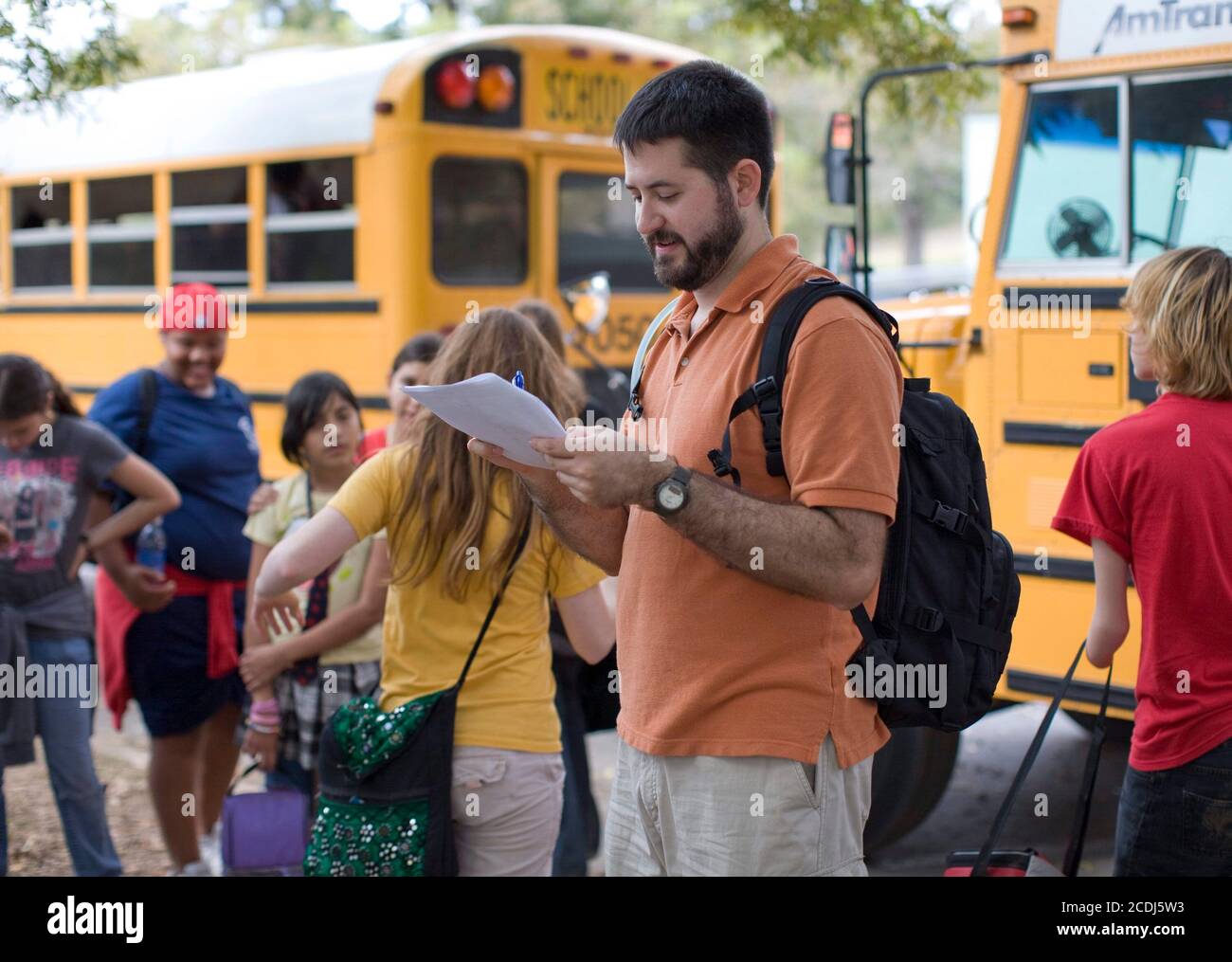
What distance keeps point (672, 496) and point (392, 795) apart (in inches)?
46.5

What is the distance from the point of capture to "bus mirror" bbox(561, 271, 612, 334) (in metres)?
6.77

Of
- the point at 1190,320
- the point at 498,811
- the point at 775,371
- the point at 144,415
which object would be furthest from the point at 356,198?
the point at 775,371

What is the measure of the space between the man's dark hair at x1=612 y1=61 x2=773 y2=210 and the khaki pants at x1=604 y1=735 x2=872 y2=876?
799 millimetres

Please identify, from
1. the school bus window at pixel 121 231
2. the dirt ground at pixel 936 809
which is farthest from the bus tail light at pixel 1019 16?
the school bus window at pixel 121 231

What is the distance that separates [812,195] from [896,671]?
27397 mm

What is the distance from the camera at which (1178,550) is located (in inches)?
98.6

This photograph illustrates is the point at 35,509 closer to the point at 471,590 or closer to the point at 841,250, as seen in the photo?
the point at 471,590

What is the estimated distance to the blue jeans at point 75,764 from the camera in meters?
3.98

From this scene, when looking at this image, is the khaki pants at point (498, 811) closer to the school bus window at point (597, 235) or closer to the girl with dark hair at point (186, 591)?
the girl with dark hair at point (186, 591)

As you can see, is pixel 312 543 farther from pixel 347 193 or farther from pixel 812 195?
pixel 812 195

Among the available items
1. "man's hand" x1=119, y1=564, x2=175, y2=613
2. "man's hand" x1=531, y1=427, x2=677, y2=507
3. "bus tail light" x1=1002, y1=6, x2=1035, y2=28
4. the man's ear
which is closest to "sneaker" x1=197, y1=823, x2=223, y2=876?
"man's hand" x1=119, y1=564, x2=175, y2=613

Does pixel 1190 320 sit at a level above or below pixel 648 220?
below

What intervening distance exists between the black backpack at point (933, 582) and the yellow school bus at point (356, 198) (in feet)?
14.7

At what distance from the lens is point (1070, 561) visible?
415 cm
